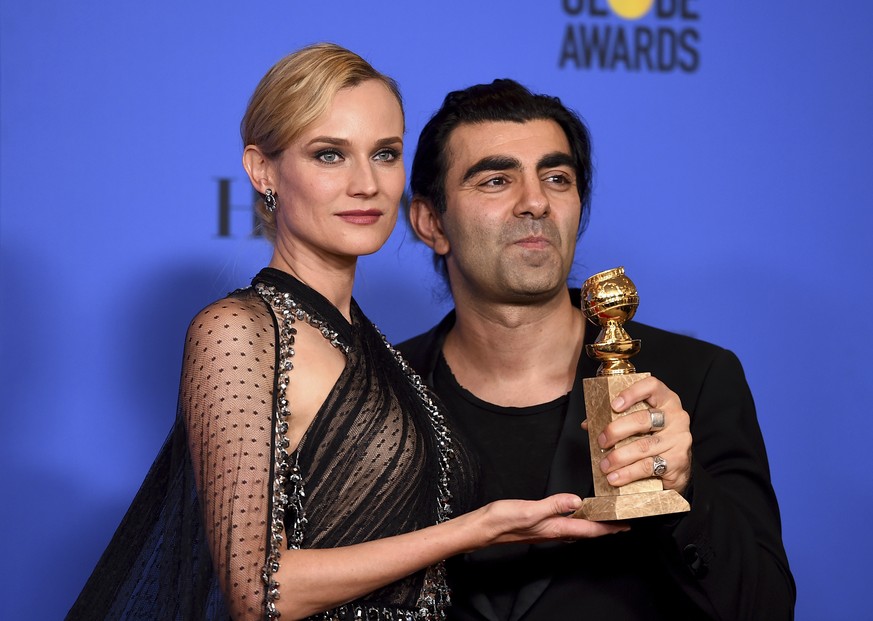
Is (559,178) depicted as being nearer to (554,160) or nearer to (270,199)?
(554,160)

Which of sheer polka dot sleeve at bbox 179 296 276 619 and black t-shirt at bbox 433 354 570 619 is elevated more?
sheer polka dot sleeve at bbox 179 296 276 619

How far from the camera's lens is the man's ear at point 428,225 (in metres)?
2.60

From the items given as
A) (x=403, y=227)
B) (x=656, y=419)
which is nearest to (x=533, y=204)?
(x=403, y=227)

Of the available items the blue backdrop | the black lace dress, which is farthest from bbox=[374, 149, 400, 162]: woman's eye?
the blue backdrop

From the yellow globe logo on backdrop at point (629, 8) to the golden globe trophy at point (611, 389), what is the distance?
1.50 meters

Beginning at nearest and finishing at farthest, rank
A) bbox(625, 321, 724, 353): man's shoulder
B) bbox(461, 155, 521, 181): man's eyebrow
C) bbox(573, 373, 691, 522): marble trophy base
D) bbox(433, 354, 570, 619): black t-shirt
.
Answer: bbox(573, 373, 691, 522): marble trophy base → bbox(433, 354, 570, 619): black t-shirt → bbox(625, 321, 724, 353): man's shoulder → bbox(461, 155, 521, 181): man's eyebrow

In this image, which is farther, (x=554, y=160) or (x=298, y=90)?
(x=554, y=160)

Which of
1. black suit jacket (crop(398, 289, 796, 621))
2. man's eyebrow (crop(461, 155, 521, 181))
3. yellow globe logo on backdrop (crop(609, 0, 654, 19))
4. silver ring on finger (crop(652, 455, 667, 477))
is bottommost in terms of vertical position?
black suit jacket (crop(398, 289, 796, 621))

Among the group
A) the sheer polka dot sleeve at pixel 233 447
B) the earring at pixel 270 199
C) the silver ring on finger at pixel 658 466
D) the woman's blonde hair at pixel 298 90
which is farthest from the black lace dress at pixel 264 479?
the silver ring on finger at pixel 658 466

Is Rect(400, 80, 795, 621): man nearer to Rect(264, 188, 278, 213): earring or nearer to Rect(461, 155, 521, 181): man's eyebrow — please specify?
Rect(461, 155, 521, 181): man's eyebrow

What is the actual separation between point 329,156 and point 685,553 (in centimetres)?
86

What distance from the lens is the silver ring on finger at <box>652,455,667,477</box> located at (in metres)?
1.71

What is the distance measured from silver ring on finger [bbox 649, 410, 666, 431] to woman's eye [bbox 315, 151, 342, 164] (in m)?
0.62

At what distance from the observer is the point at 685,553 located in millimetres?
1858
